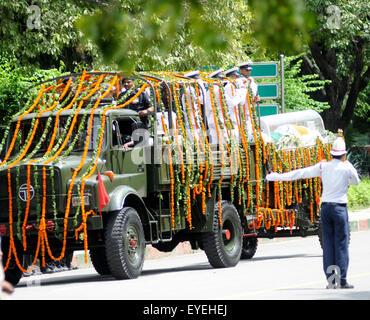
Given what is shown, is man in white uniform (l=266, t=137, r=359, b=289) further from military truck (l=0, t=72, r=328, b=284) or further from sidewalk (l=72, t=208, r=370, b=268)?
sidewalk (l=72, t=208, r=370, b=268)

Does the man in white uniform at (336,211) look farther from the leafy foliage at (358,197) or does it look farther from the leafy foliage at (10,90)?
the leafy foliage at (358,197)

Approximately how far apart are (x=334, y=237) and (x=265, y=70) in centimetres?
1194

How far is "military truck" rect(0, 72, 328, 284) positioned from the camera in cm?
1409

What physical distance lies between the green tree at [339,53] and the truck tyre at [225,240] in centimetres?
1352

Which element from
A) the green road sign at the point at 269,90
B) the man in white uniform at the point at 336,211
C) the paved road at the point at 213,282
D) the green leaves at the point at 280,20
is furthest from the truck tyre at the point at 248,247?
the green leaves at the point at 280,20

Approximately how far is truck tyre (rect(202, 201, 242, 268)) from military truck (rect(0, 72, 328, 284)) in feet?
0.07

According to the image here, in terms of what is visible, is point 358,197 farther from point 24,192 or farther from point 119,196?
point 24,192

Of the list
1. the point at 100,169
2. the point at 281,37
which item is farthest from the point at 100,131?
the point at 281,37

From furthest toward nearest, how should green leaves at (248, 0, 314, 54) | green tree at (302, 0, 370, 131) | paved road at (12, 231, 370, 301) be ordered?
green tree at (302, 0, 370, 131) < paved road at (12, 231, 370, 301) < green leaves at (248, 0, 314, 54)

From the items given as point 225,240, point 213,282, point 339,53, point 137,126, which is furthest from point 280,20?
point 339,53

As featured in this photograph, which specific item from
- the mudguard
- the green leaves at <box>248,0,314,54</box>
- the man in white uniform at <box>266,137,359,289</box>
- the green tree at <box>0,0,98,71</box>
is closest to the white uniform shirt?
the man in white uniform at <box>266,137,359,289</box>

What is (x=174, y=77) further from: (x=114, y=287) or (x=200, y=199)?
(x=114, y=287)

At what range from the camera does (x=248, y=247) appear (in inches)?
732

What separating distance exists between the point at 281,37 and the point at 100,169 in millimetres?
8665
